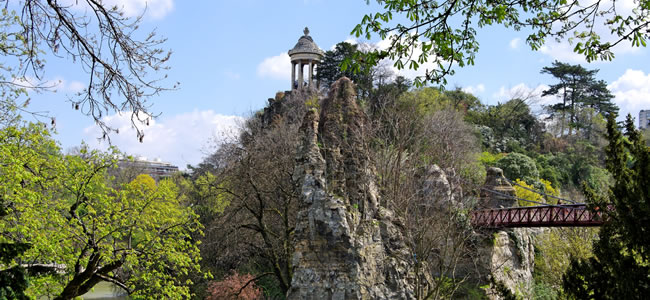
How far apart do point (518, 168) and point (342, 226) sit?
21175mm

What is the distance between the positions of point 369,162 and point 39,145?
27.1 feet

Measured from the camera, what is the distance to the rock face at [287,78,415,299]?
14094 mm

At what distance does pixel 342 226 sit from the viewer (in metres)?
14.3

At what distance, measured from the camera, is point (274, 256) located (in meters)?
17.9

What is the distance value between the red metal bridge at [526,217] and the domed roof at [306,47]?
24.7 m

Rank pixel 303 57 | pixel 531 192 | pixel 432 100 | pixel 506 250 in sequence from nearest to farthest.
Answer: pixel 506 250, pixel 531 192, pixel 432 100, pixel 303 57

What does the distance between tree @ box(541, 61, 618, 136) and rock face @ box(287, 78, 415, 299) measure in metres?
37.0

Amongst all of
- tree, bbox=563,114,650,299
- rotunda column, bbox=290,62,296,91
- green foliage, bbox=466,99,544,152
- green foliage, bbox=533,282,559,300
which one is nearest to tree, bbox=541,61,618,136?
green foliage, bbox=466,99,544,152

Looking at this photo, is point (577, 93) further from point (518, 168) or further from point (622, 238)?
point (622, 238)

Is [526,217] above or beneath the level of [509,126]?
beneath

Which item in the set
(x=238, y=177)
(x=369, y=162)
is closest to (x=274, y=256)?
(x=238, y=177)

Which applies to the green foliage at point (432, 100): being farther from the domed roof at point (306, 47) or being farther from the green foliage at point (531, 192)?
the domed roof at point (306, 47)

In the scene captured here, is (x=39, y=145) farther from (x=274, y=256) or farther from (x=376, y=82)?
(x=376, y=82)

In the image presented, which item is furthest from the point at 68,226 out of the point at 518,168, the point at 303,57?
the point at 303,57
